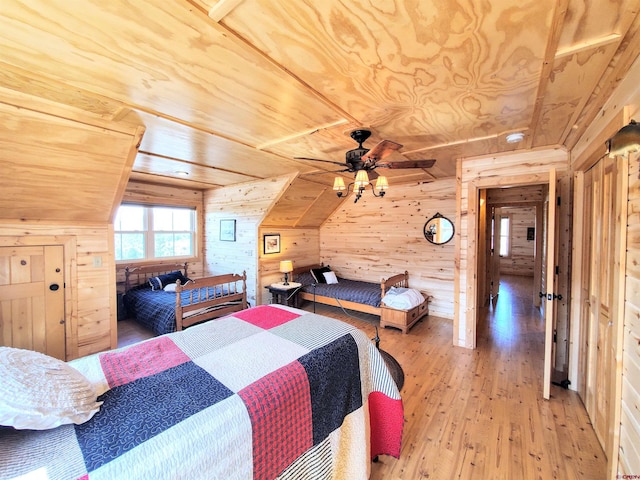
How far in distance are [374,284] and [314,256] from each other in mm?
1620

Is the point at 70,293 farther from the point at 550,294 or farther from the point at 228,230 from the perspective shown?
the point at 550,294

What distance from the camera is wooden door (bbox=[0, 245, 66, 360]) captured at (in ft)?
7.82

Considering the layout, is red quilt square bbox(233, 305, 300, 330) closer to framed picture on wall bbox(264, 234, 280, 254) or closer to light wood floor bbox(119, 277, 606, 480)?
light wood floor bbox(119, 277, 606, 480)

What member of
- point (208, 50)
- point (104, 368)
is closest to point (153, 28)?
point (208, 50)

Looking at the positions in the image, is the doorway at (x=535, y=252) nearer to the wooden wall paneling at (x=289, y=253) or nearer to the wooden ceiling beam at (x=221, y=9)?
the wooden ceiling beam at (x=221, y=9)

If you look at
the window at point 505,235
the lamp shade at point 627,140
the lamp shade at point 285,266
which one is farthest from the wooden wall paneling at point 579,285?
the window at point 505,235

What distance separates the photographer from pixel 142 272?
4.91 m

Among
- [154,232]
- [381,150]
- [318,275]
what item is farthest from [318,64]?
[154,232]

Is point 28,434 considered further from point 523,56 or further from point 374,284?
point 374,284

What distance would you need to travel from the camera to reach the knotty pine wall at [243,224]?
468cm

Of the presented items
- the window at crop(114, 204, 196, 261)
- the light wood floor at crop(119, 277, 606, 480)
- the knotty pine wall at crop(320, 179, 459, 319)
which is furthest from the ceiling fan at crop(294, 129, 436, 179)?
the window at crop(114, 204, 196, 261)

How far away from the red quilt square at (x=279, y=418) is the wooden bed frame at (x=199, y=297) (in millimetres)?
2675

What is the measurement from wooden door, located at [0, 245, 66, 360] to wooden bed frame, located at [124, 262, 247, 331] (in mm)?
1101

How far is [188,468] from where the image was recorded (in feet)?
2.83
